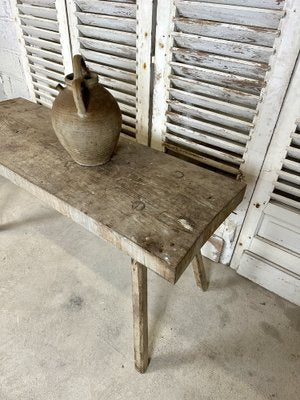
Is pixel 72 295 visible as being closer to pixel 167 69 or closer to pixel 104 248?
pixel 104 248

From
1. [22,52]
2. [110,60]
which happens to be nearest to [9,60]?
[22,52]

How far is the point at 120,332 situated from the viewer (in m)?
1.03

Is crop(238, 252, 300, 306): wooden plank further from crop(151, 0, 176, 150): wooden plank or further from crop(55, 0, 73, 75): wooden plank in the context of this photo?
crop(55, 0, 73, 75): wooden plank

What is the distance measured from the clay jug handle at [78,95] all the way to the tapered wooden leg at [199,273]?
2.17ft

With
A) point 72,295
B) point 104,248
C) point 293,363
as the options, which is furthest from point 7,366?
point 293,363

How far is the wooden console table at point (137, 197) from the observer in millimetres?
678

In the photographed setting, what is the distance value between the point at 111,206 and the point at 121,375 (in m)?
0.58

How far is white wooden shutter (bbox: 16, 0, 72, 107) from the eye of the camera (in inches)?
47.7

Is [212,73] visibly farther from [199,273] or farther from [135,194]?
[199,273]

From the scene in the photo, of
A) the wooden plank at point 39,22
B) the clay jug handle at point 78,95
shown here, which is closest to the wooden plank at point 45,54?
the wooden plank at point 39,22

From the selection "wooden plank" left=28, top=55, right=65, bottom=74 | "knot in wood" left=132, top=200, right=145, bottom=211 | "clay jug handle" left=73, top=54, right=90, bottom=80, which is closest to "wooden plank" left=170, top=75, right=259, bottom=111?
"clay jug handle" left=73, top=54, right=90, bottom=80

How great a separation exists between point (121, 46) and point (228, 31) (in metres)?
0.42

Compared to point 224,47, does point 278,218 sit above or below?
below

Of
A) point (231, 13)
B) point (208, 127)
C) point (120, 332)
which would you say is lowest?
point (120, 332)
